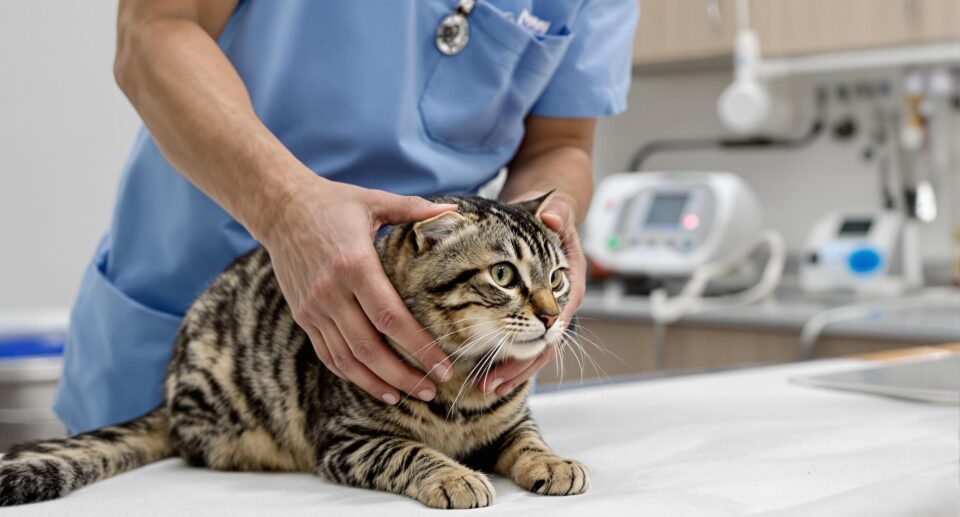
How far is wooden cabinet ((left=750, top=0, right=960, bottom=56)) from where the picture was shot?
2.93m

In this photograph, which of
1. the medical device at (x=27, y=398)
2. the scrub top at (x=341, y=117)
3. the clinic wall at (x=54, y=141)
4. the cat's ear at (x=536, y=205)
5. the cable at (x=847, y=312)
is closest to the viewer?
the cat's ear at (x=536, y=205)

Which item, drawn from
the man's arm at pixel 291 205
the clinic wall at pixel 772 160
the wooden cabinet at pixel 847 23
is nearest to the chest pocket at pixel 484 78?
the man's arm at pixel 291 205

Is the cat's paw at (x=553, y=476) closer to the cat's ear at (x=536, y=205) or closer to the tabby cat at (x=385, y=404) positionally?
the tabby cat at (x=385, y=404)

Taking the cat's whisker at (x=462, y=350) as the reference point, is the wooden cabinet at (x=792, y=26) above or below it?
above

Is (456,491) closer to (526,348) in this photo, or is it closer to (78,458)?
(526,348)

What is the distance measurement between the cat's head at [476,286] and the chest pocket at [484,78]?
281 millimetres

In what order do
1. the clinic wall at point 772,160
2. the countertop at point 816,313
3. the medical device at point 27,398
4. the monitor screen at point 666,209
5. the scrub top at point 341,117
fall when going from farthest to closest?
the clinic wall at point 772,160 < the monitor screen at point 666,209 < the countertop at point 816,313 < the medical device at point 27,398 < the scrub top at point 341,117

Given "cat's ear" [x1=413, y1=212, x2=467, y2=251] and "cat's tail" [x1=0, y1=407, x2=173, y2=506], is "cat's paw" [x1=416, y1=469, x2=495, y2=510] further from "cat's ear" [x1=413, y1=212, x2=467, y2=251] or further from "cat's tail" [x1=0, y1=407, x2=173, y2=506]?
"cat's tail" [x1=0, y1=407, x2=173, y2=506]

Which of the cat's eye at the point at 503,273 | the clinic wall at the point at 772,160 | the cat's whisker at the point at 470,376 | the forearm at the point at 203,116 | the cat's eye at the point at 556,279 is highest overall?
the clinic wall at the point at 772,160

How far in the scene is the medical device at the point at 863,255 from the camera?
10.2ft

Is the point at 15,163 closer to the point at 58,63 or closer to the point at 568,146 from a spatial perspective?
the point at 58,63

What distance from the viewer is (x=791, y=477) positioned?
0.88 meters

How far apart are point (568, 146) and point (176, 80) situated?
0.57 meters

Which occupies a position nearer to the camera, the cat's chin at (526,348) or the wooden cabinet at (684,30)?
the cat's chin at (526,348)
